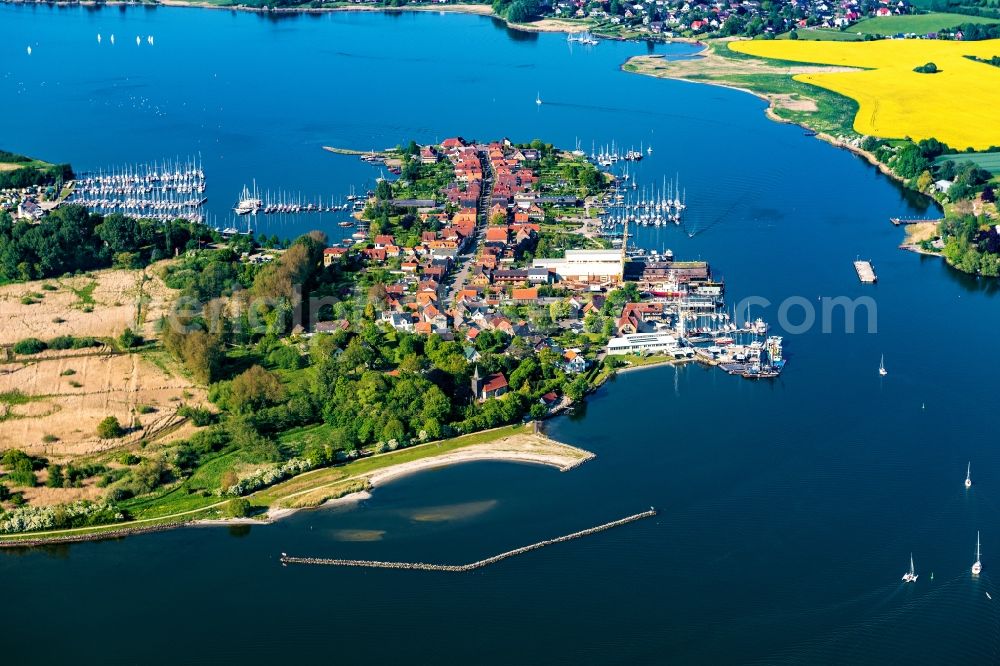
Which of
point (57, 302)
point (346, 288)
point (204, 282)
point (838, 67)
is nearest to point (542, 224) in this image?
point (346, 288)

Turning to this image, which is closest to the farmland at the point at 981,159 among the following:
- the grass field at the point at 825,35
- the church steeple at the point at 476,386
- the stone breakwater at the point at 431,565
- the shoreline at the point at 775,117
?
the shoreline at the point at 775,117

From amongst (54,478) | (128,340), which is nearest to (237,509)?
(54,478)

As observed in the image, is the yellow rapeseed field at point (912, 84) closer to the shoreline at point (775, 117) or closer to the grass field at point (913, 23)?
the shoreline at point (775, 117)

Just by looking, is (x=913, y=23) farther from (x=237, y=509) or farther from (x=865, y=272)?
(x=237, y=509)

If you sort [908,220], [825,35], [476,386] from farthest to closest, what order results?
[825,35] → [908,220] → [476,386]

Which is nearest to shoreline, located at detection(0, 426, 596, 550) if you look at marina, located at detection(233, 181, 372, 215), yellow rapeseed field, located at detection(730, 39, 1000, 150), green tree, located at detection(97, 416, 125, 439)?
green tree, located at detection(97, 416, 125, 439)
